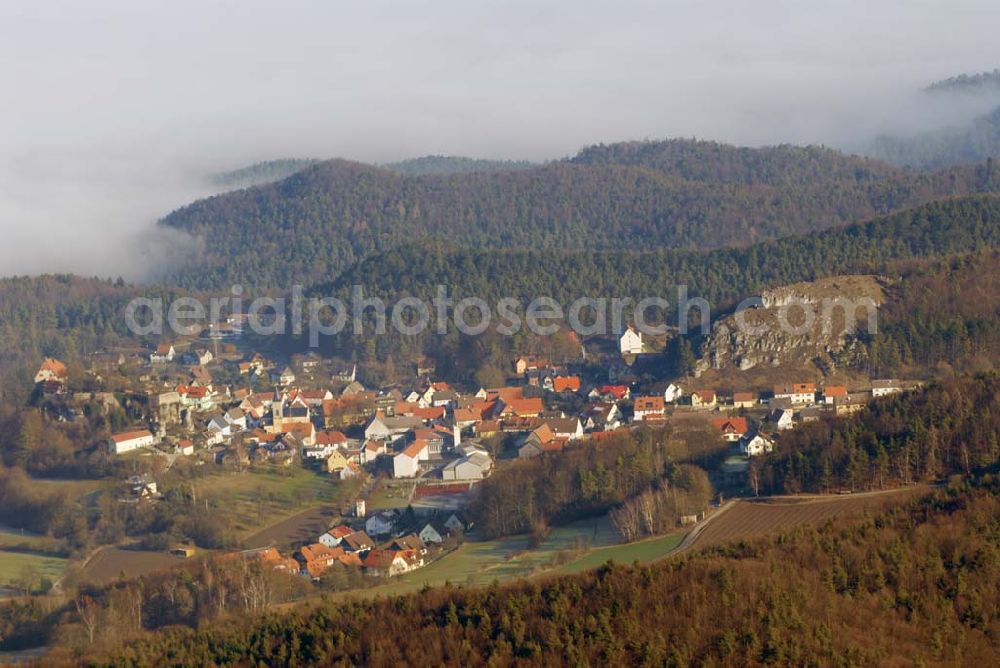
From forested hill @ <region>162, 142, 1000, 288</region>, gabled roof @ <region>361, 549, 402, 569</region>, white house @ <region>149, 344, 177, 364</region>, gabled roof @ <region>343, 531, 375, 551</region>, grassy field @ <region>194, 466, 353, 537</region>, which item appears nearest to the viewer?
gabled roof @ <region>361, 549, 402, 569</region>

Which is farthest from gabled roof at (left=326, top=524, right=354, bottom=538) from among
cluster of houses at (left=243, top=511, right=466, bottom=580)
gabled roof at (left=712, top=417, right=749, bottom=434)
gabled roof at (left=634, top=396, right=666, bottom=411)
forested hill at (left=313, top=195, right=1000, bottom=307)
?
forested hill at (left=313, top=195, right=1000, bottom=307)

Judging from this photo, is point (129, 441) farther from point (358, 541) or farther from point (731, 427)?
point (731, 427)

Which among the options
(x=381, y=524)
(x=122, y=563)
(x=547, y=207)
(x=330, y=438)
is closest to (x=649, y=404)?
(x=330, y=438)

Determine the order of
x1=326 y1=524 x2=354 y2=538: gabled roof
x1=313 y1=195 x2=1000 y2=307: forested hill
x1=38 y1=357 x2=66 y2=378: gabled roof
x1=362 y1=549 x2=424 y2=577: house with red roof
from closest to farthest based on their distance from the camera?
x1=362 y1=549 x2=424 y2=577: house with red roof
x1=326 y1=524 x2=354 y2=538: gabled roof
x1=38 y1=357 x2=66 y2=378: gabled roof
x1=313 y1=195 x2=1000 y2=307: forested hill

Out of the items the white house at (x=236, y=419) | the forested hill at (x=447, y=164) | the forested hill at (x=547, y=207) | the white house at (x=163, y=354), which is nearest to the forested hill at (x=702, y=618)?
the white house at (x=236, y=419)

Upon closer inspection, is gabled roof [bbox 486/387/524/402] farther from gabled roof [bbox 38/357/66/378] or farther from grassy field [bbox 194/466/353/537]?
gabled roof [bbox 38/357/66/378]

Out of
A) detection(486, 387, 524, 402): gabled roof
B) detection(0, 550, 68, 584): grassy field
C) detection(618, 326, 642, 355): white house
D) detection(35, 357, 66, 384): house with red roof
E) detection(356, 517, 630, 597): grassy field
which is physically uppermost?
detection(35, 357, 66, 384): house with red roof
